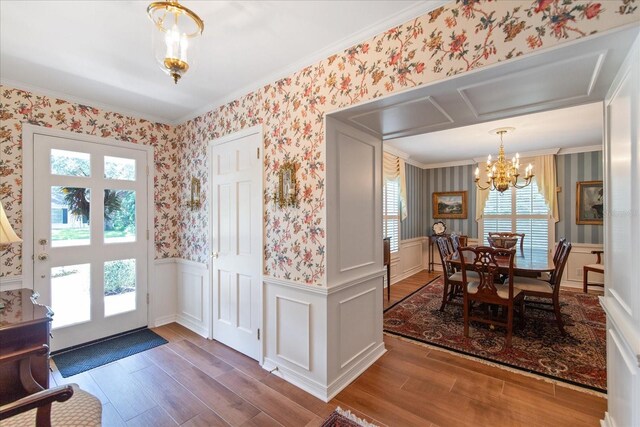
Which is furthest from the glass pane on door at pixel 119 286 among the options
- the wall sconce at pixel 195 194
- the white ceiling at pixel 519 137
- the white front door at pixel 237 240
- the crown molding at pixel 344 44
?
the white ceiling at pixel 519 137

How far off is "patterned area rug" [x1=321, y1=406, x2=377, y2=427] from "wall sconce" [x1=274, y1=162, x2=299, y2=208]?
5.05 ft

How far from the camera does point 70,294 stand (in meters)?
2.86

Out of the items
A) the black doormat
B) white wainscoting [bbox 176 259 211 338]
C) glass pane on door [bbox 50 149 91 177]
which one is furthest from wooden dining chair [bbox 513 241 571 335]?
glass pane on door [bbox 50 149 91 177]

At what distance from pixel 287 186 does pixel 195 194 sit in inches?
61.5

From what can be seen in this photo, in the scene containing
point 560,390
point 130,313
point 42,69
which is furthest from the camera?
point 130,313

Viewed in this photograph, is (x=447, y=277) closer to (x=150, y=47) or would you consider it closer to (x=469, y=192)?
(x=469, y=192)

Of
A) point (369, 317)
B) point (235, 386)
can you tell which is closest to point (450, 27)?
point (369, 317)

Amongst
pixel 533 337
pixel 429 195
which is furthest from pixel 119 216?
pixel 429 195

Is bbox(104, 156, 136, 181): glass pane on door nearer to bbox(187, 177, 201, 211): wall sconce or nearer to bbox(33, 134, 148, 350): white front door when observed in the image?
bbox(33, 134, 148, 350): white front door

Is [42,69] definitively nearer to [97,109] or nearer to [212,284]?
[97,109]

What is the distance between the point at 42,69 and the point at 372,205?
306 centimetres

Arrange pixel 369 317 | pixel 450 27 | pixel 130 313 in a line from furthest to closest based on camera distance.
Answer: pixel 130 313
pixel 369 317
pixel 450 27

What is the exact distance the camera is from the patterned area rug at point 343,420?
1.81 m

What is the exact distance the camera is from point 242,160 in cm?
281
